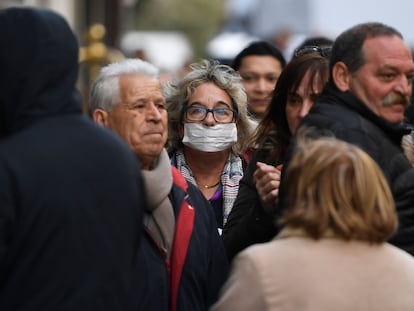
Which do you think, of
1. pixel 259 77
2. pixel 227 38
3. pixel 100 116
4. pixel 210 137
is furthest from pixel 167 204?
pixel 227 38

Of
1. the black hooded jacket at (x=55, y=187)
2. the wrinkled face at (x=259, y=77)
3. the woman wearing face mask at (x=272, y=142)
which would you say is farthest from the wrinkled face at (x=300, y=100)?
the wrinkled face at (x=259, y=77)

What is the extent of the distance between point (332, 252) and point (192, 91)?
260 cm

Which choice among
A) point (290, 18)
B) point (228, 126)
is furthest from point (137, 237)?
point (290, 18)

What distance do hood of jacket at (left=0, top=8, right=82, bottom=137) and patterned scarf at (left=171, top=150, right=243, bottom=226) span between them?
2062mm

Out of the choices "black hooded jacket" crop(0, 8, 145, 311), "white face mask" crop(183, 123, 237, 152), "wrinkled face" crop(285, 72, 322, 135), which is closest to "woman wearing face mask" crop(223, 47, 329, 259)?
"wrinkled face" crop(285, 72, 322, 135)

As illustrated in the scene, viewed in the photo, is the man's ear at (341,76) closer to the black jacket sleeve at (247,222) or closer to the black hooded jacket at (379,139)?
the black hooded jacket at (379,139)

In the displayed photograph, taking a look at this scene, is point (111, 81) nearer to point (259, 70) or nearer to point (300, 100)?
point (300, 100)

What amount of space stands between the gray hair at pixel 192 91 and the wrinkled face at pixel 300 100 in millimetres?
791

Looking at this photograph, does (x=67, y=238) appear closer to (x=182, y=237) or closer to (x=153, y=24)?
(x=182, y=237)

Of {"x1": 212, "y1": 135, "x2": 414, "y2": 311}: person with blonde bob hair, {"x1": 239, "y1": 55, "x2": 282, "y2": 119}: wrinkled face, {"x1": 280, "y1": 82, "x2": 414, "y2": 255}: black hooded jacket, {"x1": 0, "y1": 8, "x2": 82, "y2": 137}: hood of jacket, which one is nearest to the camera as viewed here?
{"x1": 212, "y1": 135, "x2": 414, "y2": 311}: person with blonde bob hair

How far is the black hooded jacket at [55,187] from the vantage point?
14.1 ft

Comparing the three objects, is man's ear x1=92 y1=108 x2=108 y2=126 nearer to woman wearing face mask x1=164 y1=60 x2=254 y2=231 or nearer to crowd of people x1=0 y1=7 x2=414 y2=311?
crowd of people x1=0 y1=7 x2=414 y2=311

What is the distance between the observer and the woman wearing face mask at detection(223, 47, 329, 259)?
5.62 meters

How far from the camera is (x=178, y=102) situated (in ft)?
22.0
